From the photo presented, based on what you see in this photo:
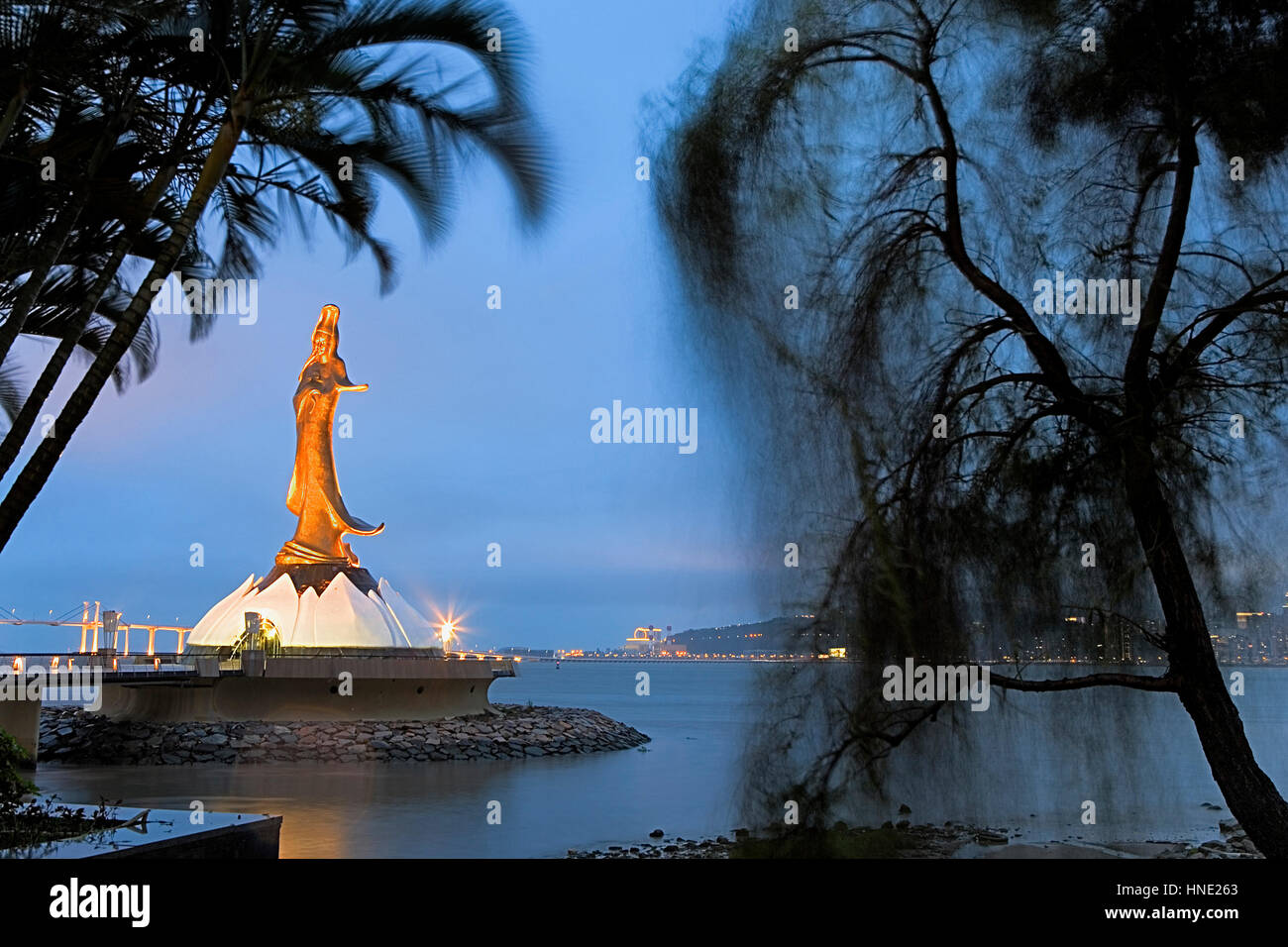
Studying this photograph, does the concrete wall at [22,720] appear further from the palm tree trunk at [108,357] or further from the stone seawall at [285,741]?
the palm tree trunk at [108,357]

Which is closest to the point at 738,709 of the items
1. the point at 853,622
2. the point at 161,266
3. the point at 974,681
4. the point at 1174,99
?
the point at 853,622

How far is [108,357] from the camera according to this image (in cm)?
672

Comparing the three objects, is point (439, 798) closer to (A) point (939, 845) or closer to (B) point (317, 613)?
(B) point (317, 613)

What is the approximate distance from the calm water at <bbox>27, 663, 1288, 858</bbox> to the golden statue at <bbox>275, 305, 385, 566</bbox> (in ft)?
21.3

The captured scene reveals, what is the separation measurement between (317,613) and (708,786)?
9.10 metres

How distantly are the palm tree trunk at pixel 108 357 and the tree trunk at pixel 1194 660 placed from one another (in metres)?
5.71

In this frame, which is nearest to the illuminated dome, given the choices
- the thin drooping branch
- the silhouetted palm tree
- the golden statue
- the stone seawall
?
the golden statue

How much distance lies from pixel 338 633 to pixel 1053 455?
761 inches

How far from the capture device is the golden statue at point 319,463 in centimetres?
2381

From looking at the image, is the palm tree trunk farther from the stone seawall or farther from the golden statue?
the golden statue

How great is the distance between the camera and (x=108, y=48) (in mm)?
7312

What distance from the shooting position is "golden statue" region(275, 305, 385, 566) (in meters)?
23.8
